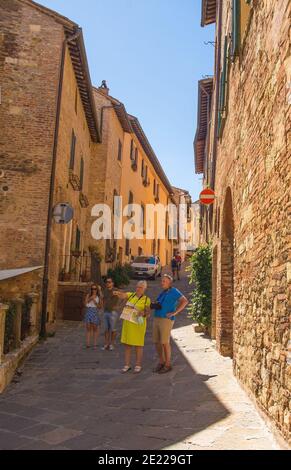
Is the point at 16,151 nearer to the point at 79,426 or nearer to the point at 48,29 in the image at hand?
the point at 48,29

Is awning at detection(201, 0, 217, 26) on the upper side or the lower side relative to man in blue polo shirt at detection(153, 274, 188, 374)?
upper

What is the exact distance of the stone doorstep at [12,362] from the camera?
22.3 ft

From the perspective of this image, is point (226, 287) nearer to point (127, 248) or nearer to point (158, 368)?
point (158, 368)

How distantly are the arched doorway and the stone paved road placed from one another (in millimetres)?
368

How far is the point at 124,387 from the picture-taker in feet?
22.2

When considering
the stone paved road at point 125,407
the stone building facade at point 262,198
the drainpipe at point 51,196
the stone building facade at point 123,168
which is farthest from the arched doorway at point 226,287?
the stone building facade at point 123,168

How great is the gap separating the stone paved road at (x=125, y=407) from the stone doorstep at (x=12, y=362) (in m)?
0.14

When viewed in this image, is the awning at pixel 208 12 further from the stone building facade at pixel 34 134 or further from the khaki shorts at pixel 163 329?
the khaki shorts at pixel 163 329

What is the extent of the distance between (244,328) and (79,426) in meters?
2.38

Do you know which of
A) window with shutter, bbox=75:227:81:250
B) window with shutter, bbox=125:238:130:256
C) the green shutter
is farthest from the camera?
window with shutter, bbox=125:238:130:256

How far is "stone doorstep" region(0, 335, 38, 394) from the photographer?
6.81 meters

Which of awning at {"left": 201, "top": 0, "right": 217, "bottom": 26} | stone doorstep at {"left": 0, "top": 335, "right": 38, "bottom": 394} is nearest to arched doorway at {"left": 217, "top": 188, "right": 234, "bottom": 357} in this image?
stone doorstep at {"left": 0, "top": 335, "right": 38, "bottom": 394}

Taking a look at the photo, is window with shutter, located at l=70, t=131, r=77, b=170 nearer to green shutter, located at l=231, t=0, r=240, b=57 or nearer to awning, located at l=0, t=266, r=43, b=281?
awning, located at l=0, t=266, r=43, b=281
